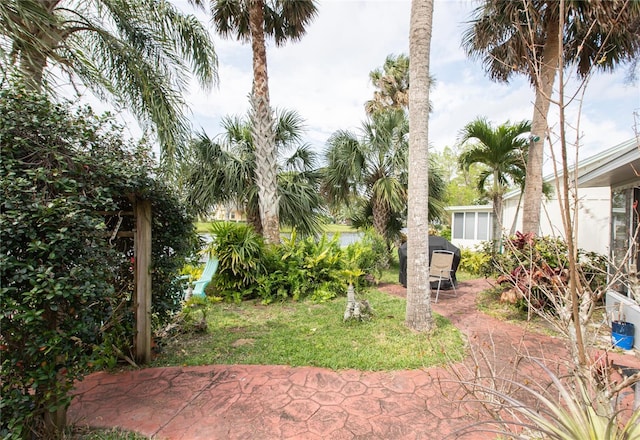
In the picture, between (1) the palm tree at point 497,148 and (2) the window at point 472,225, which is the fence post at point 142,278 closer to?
(1) the palm tree at point 497,148

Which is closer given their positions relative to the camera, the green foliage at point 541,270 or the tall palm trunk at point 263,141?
the green foliage at point 541,270

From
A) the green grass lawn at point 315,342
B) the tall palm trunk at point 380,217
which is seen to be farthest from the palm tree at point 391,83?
the green grass lawn at point 315,342

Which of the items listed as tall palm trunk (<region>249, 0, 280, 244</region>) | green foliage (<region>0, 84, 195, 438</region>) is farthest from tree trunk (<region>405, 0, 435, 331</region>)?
tall palm trunk (<region>249, 0, 280, 244</region>)

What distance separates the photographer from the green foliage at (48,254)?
70.8 inches

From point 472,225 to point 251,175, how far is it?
31.7ft

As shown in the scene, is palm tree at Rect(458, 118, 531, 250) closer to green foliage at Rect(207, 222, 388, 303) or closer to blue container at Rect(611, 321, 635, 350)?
blue container at Rect(611, 321, 635, 350)

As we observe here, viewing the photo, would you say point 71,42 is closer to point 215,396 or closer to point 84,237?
point 84,237

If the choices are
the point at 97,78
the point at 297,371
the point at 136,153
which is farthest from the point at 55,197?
the point at 97,78

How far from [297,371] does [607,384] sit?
2.64m

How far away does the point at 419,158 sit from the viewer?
13.8 feet

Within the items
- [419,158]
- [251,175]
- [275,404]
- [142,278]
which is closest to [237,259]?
[251,175]

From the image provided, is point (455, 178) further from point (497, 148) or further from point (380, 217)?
point (380, 217)

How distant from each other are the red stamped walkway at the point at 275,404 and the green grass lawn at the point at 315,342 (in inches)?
7.3

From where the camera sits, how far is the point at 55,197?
201cm
